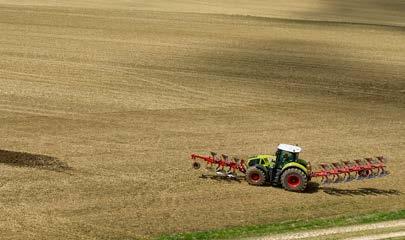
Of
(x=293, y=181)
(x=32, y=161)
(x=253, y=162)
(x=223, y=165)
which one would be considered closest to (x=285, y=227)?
(x=293, y=181)

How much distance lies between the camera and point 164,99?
38.2m

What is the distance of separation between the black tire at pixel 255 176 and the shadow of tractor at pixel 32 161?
668cm

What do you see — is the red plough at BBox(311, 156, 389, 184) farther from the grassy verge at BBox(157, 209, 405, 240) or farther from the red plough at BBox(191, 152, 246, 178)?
the red plough at BBox(191, 152, 246, 178)

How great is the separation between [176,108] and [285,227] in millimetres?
15053

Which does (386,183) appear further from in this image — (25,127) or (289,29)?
(289,29)

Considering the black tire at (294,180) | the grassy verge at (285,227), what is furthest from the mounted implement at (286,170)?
the grassy verge at (285,227)

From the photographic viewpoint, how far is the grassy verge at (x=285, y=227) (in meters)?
21.9

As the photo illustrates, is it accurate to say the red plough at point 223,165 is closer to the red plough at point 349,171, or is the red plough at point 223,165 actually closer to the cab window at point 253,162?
the cab window at point 253,162

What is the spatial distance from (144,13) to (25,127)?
2989 centimetres

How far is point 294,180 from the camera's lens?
25906mm

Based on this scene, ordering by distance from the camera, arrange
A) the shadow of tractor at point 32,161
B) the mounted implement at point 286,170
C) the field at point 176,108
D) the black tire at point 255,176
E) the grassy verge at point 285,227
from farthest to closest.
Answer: the shadow of tractor at point 32,161, the black tire at point 255,176, the mounted implement at point 286,170, the field at point 176,108, the grassy verge at point 285,227

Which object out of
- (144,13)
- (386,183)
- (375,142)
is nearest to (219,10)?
(144,13)

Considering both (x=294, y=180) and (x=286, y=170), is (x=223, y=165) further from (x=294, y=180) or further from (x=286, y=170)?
(x=294, y=180)

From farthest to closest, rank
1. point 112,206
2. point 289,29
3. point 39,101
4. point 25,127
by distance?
point 289,29, point 39,101, point 25,127, point 112,206
